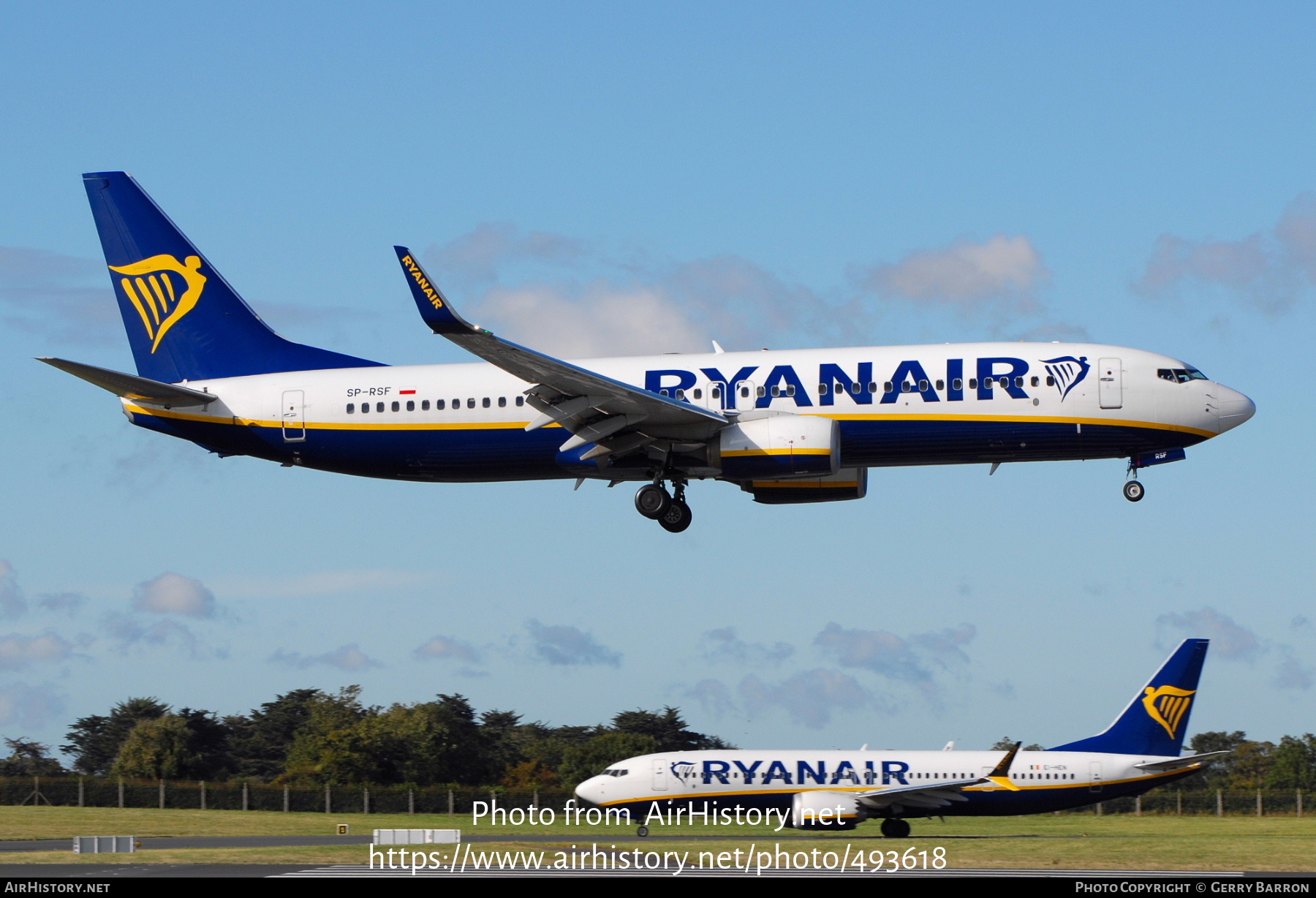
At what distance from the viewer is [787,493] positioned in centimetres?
4538

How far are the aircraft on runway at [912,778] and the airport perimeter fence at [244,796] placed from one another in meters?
17.2

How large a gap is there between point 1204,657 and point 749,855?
25.3 m

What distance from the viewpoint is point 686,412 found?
39625mm

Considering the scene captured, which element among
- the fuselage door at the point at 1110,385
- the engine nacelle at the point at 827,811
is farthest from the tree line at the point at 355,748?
the fuselage door at the point at 1110,385

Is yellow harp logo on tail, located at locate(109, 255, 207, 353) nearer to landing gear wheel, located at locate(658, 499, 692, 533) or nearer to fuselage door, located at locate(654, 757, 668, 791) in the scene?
landing gear wheel, located at locate(658, 499, 692, 533)

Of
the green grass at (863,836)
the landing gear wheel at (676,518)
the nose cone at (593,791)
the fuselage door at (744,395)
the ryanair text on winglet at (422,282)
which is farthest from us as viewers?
the nose cone at (593,791)

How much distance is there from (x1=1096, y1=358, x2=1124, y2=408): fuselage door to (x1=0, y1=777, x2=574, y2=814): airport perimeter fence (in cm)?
4283

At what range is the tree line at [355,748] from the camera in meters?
85.6

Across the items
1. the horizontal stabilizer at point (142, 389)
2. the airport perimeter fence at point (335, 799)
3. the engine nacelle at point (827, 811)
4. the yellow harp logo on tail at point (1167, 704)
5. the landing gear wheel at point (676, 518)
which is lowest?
the airport perimeter fence at point (335, 799)

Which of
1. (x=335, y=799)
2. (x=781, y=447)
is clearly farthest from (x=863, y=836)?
(x=335, y=799)

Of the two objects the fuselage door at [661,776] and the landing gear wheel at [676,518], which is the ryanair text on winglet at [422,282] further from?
the fuselage door at [661,776]

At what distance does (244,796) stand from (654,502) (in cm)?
4317

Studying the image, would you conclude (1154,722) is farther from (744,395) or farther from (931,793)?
(744,395)
